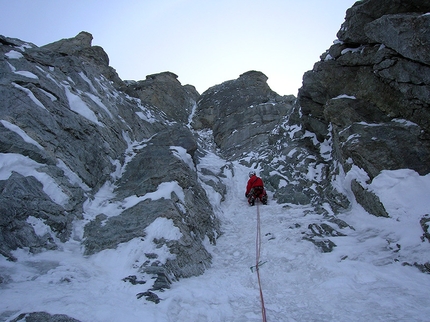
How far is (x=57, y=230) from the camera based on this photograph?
7.38m

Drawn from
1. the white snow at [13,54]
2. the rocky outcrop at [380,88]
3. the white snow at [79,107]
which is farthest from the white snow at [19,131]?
the rocky outcrop at [380,88]

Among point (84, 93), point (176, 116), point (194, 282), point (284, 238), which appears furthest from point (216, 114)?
point (194, 282)

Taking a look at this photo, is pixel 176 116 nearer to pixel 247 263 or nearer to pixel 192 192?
pixel 192 192

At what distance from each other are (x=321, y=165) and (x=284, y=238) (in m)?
6.53

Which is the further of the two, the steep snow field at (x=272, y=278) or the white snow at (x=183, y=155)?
the white snow at (x=183, y=155)

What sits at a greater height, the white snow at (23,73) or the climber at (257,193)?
the white snow at (23,73)

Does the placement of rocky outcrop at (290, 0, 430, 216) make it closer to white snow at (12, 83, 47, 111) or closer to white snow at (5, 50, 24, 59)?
white snow at (12, 83, 47, 111)

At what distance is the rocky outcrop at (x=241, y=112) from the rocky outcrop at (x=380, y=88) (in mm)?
10085

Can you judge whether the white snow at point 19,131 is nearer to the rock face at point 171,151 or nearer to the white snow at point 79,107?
the rock face at point 171,151

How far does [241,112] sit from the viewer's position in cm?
3133

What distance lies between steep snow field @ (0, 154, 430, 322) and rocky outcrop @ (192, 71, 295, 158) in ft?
47.8

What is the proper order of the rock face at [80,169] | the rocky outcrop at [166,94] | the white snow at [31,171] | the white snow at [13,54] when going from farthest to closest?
the rocky outcrop at [166,94] < the white snow at [13,54] < the white snow at [31,171] < the rock face at [80,169]

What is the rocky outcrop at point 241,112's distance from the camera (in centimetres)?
2698

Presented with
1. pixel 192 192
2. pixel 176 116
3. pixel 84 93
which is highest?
pixel 176 116
